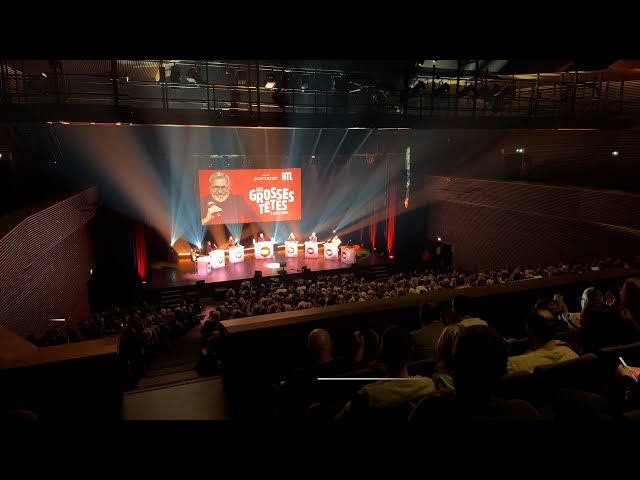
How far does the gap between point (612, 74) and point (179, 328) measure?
11.5m

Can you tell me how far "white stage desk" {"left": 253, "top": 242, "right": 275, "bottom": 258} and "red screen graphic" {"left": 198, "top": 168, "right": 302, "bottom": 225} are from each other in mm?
877

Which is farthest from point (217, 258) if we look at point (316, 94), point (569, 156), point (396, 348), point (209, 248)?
point (396, 348)

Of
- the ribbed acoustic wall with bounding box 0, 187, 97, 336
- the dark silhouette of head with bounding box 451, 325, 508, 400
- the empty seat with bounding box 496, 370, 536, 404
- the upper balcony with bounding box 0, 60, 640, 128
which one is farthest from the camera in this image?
the upper balcony with bounding box 0, 60, 640, 128

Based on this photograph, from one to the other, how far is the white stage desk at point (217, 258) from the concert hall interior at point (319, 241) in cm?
9

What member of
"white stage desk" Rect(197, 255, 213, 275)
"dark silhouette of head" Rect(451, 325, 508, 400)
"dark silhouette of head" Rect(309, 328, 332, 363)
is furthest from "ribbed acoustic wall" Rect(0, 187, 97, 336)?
"dark silhouette of head" Rect(451, 325, 508, 400)

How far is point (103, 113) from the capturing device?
24.4 feet

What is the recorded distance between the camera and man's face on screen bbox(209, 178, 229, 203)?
15.6 meters

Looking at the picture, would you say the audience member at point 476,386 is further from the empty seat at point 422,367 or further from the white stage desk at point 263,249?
the white stage desk at point 263,249

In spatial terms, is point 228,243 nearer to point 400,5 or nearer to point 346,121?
point 346,121

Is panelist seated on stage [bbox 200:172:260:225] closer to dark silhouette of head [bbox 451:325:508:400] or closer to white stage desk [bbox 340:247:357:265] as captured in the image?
white stage desk [bbox 340:247:357:265]

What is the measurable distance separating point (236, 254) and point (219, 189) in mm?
2193

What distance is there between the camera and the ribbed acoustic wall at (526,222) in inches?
436

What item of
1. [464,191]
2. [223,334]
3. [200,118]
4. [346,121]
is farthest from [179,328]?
[464,191]

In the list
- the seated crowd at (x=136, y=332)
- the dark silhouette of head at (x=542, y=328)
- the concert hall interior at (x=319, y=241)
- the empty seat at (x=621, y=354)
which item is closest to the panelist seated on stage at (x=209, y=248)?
the concert hall interior at (x=319, y=241)
